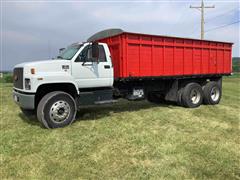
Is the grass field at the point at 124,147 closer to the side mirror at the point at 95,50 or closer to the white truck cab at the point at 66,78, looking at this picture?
the white truck cab at the point at 66,78

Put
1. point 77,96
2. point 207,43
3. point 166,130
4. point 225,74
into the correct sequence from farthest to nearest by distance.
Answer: point 225,74 < point 207,43 < point 77,96 < point 166,130

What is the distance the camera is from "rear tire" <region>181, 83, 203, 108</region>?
1069 centimetres

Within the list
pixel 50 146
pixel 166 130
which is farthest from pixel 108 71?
pixel 50 146

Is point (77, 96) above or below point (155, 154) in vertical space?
above

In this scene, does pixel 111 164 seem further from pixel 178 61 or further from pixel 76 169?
pixel 178 61

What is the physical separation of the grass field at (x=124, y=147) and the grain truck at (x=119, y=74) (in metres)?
0.70

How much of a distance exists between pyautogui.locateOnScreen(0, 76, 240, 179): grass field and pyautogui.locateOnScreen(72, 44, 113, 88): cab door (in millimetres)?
1130

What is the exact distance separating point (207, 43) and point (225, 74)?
202 centimetres

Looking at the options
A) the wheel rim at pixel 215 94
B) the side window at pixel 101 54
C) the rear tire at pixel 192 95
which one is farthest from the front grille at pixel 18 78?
the wheel rim at pixel 215 94

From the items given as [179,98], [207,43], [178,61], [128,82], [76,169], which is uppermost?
[207,43]

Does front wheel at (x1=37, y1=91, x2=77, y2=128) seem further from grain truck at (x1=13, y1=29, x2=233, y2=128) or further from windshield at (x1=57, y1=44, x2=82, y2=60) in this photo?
windshield at (x1=57, y1=44, x2=82, y2=60)

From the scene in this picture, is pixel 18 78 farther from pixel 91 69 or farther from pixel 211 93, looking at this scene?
pixel 211 93

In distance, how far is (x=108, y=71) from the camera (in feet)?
28.1

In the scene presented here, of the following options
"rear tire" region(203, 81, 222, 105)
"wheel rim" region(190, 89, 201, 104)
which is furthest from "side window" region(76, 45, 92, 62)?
"rear tire" region(203, 81, 222, 105)
